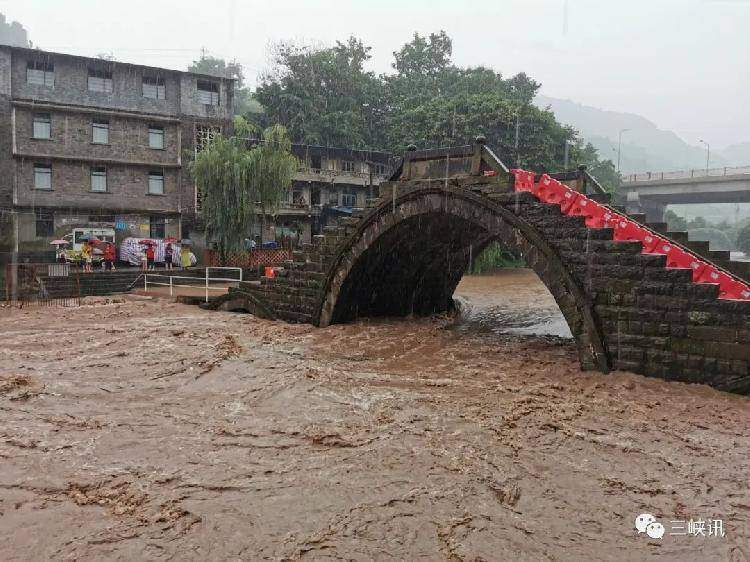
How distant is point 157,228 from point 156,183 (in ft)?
8.79

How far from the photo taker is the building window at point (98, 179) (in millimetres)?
30078

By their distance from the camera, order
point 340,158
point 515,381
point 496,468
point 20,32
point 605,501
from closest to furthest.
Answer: point 605,501 < point 496,468 < point 515,381 < point 340,158 < point 20,32

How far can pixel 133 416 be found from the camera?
7488 millimetres

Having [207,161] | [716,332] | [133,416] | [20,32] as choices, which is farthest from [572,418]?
[20,32]

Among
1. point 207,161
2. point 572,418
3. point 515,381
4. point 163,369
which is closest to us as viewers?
point 572,418

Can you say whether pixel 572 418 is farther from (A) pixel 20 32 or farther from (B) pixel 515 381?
(A) pixel 20 32

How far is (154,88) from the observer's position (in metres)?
31.6

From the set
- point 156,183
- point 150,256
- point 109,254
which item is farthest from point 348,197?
point 109,254

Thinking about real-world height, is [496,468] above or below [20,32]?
below

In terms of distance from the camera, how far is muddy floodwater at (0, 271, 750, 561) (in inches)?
173

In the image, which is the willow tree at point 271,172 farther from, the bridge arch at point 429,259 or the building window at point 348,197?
the building window at point 348,197

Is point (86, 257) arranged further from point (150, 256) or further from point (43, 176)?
point (43, 176)

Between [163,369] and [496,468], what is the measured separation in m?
6.89

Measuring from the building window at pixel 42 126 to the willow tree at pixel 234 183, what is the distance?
9249 mm
